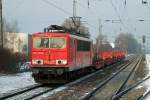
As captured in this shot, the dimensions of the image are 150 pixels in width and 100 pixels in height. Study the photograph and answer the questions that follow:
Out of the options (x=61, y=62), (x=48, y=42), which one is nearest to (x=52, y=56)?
(x=61, y=62)

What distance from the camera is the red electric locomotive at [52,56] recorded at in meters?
23.4

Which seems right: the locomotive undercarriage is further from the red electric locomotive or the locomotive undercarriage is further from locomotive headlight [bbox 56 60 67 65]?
locomotive headlight [bbox 56 60 67 65]

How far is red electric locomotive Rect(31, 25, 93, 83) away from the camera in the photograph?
76.8 ft

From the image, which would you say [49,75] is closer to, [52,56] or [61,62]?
[61,62]

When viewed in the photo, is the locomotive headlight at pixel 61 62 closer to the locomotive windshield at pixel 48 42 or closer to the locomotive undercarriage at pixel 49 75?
the locomotive undercarriage at pixel 49 75

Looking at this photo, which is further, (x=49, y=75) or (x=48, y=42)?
(x=48, y=42)

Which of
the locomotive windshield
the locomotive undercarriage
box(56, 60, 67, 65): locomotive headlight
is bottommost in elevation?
the locomotive undercarriage

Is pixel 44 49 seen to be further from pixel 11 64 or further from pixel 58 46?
pixel 11 64

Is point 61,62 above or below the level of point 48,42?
below

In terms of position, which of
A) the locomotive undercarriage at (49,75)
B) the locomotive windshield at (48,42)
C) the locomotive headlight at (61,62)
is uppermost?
the locomotive windshield at (48,42)

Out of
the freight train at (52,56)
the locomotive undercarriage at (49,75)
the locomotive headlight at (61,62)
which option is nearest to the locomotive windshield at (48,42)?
the freight train at (52,56)

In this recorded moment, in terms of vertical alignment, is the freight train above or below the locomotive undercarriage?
above

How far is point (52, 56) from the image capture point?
23781mm

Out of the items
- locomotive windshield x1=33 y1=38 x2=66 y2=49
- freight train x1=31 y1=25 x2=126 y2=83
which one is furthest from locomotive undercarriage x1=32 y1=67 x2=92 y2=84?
locomotive windshield x1=33 y1=38 x2=66 y2=49
